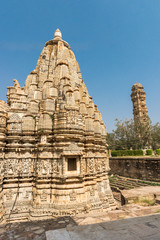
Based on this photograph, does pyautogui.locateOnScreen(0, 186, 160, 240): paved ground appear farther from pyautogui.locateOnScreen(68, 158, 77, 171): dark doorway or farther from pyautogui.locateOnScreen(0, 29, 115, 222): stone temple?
pyautogui.locateOnScreen(68, 158, 77, 171): dark doorway

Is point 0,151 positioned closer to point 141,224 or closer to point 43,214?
point 43,214

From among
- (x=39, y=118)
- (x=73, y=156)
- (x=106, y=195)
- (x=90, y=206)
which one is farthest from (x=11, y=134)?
(x=106, y=195)

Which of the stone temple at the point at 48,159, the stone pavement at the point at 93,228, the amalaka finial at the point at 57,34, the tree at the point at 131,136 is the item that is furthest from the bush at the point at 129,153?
the stone pavement at the point at 93,228

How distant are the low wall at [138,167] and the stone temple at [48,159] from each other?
581 inches

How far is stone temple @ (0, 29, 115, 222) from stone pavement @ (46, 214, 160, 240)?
13.8 feet

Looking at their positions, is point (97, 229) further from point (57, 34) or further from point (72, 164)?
point (57, 34)

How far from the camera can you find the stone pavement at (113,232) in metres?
3.60

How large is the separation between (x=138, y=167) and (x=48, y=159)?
21.5m

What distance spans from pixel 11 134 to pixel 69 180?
435 centimetres

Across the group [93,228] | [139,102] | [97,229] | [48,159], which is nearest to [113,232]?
[97,229]

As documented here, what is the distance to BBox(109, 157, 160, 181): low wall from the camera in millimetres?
22669

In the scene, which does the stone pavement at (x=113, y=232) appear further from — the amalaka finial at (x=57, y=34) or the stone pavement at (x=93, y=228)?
the amalaka finial at (x=57, y=34)

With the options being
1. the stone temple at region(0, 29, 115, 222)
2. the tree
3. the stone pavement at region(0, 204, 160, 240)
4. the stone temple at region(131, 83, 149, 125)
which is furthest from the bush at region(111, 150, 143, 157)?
the stone pavement at region(0, 204, 160, 240)

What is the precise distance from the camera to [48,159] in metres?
8.94
